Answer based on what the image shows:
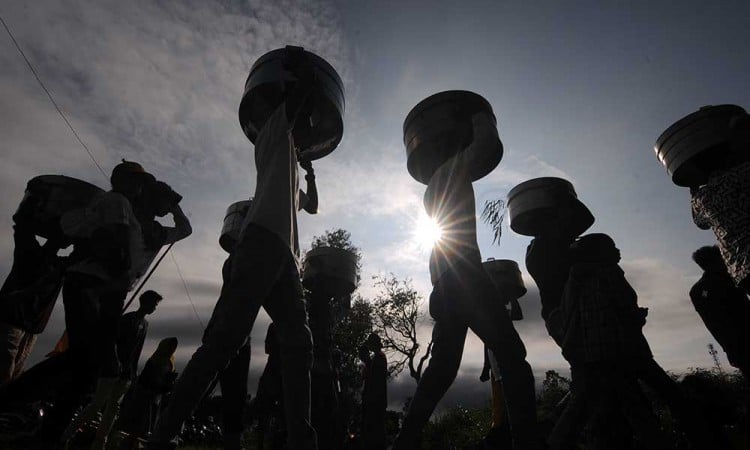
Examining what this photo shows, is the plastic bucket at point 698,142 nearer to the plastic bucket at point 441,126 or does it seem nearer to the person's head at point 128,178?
the plastic bucket at point 441,126

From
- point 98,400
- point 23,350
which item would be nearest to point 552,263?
point 98,400

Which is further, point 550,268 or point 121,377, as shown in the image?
point 121,377

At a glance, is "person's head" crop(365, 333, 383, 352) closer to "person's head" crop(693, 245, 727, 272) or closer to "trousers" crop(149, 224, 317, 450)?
"person's head" crop(693, 245, 727, 272)

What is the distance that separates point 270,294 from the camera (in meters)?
2.04

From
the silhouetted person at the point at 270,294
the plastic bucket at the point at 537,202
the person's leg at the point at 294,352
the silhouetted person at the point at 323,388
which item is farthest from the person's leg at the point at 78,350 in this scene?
the plastic bucket at the point at 537,202

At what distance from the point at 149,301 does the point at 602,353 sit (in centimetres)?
585

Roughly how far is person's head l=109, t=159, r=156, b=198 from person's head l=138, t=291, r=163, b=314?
116 inches

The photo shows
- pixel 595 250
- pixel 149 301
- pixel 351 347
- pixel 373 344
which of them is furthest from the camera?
pixel 351 347

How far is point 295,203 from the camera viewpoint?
2.26 meters

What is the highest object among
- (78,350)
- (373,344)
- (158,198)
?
(158,198)

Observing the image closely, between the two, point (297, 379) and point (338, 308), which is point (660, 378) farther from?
point (338, 308)

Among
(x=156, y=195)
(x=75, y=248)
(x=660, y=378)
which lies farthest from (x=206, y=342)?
(x=660, y=378)

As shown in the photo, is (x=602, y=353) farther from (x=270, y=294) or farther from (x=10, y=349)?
(x=10, y=349)

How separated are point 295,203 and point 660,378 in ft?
9.73
